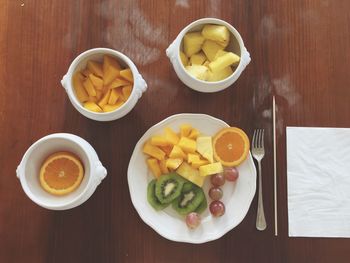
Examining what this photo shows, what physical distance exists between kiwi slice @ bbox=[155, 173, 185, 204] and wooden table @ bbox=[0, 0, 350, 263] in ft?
0.21

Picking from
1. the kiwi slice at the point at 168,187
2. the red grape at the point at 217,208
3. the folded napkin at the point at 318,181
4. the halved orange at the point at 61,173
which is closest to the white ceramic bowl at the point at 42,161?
the halved orange at the point at 61,173

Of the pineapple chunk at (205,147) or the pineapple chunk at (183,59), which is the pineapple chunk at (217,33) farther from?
the pineapple chunk at (205,147)

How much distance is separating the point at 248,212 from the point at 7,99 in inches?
20.5

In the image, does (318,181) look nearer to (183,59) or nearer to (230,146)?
(230,146)

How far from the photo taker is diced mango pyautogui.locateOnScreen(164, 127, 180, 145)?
799mm

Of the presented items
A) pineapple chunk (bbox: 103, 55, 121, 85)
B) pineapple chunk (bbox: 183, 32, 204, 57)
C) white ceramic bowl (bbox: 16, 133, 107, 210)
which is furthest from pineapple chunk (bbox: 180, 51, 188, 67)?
white ceramic bowl (bbox: 16, 133, 107, 210)

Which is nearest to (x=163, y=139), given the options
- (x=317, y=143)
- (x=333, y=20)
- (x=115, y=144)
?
(x=115, y=144)

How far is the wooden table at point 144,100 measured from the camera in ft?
2.65

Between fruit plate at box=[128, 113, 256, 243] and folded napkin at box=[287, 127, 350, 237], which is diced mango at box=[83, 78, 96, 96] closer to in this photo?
fruit plate at box=[128, 113, 256, 243]

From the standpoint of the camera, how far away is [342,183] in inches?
33.1

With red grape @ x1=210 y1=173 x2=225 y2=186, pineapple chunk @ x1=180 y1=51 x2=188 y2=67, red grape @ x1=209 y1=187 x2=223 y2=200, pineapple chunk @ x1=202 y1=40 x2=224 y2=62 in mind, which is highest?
pineapple chunk @ x1=202 y1=40 x2=224 y2=62

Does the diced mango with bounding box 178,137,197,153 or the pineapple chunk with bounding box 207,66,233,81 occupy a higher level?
the pineapple chunk with bounding box 207,66,233,81

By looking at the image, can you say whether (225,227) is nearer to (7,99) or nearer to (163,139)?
(163,139)

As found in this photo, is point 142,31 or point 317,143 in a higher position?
point 142,31
